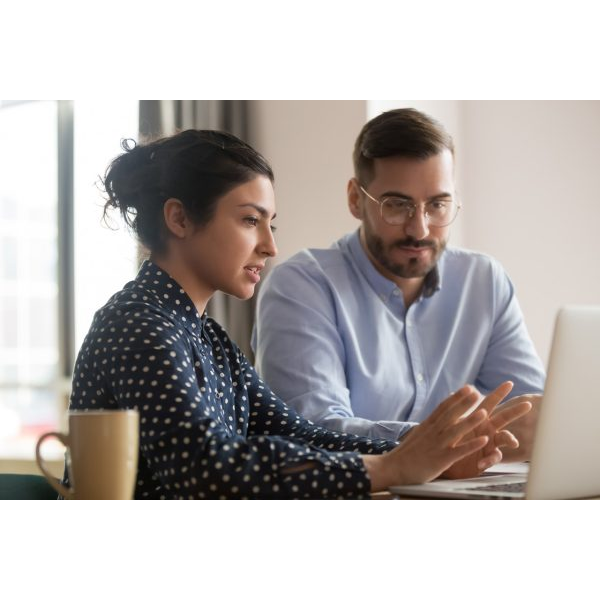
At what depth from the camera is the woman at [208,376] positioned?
962 millimetres

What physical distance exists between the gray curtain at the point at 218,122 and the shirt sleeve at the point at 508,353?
1.45 meters

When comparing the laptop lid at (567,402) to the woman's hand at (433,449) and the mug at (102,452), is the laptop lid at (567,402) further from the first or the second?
the mug at (102,452)

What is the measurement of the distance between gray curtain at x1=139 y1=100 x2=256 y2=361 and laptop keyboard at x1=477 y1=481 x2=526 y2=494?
2.32 metres

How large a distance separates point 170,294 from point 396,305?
829 millimetres

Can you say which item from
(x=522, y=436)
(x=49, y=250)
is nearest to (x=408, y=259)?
(x=522, y=436)

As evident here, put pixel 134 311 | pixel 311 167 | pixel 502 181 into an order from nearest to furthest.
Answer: pixel 134 311, pixel 311 167, pixel 502 181

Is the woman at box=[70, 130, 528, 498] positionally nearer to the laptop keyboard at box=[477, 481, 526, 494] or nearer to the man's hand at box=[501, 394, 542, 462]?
the laptop keyboard at box=[477, 481, 526, 494]

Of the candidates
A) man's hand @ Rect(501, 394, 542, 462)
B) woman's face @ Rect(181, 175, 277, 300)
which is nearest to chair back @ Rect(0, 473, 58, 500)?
woman's face @ Rect(181, 175, 277, 300)

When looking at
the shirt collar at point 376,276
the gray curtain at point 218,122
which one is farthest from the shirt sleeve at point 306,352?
the gray curtain at point 218,122

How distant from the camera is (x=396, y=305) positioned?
1.98 meters

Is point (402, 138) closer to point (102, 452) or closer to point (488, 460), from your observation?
point (488, 460)
